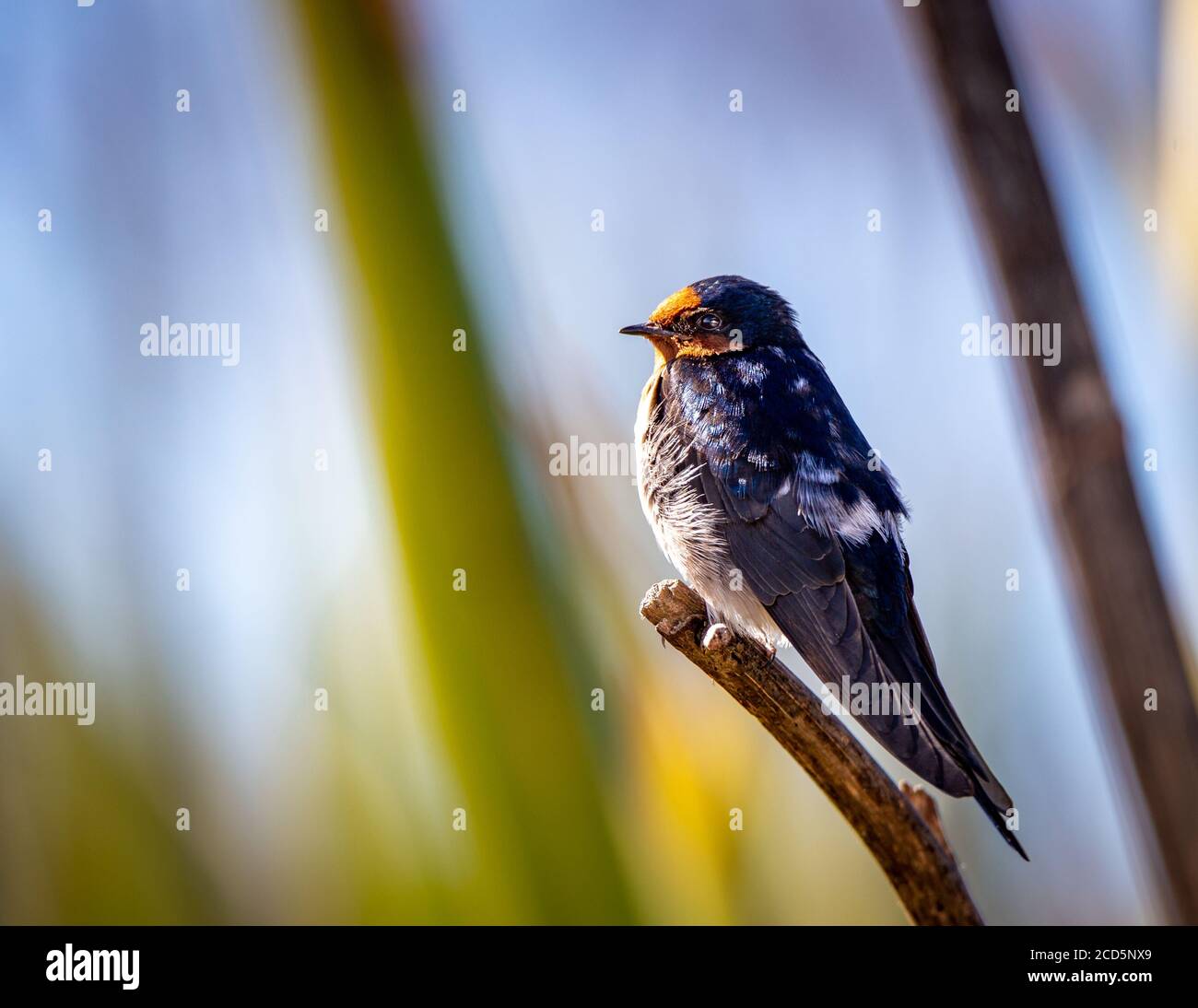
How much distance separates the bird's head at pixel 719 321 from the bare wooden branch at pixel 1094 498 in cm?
106

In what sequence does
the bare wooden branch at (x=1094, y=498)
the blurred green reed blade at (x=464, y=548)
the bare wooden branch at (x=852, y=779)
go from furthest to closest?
the blurred green reed blade at (x=464, y=548), the bare wooden branch at (x=852, y=779), the bare wooden branch at (x=1094, y=498)

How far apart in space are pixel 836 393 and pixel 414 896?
4.23 ft

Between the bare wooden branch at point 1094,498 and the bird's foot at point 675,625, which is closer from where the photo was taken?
the bare wooden branch at point 1094,498

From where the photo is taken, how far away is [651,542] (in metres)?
2.29

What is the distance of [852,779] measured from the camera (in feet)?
4.44

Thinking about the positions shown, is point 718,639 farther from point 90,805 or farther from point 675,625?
point 90,805

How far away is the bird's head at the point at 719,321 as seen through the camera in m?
2.01

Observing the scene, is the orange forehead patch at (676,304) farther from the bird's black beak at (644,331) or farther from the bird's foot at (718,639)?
the bird's foot at (718,639)

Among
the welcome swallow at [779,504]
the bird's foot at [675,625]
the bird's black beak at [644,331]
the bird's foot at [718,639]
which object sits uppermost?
the bird's black beak at [644,331]

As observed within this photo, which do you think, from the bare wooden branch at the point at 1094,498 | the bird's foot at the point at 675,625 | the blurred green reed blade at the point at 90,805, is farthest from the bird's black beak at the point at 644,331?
the blurred green reed blade at the point at 90,805

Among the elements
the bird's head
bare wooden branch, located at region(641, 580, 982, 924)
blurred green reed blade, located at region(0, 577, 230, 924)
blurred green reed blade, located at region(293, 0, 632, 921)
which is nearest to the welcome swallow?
the bird's head

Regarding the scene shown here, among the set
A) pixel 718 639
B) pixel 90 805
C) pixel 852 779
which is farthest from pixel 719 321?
pixel 90 805
